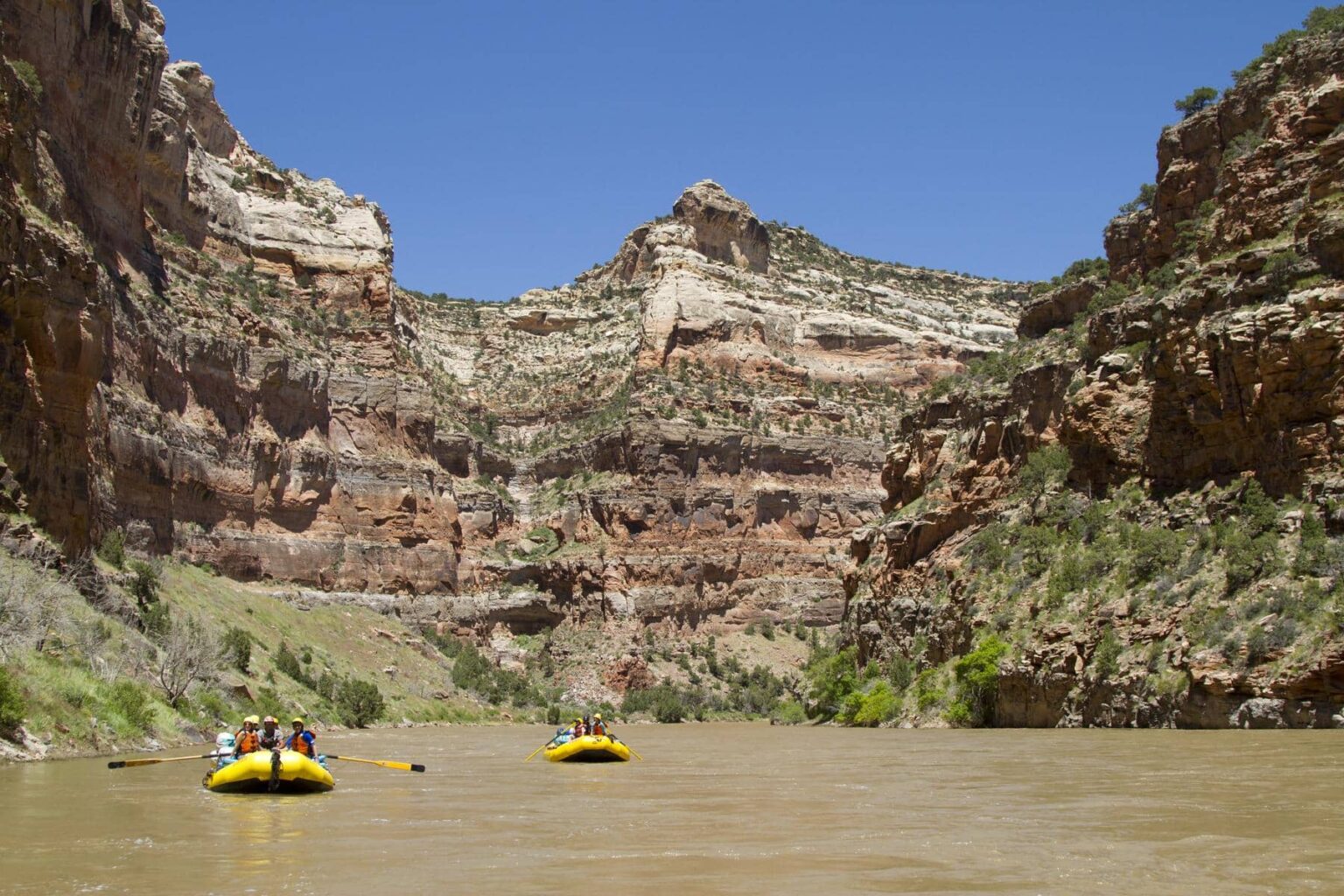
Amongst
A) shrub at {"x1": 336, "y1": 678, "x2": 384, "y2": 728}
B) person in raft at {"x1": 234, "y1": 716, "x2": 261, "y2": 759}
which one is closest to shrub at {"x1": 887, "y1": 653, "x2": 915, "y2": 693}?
shrub at {"x1": 336, "y1": 678, "x2": 384, "y2": 728}

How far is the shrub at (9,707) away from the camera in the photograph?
1033 inches

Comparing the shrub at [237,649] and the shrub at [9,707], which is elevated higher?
the shrub at [237,649]

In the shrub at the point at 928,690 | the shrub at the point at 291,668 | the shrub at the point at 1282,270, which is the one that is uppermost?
the shrub at the point at 1282,270

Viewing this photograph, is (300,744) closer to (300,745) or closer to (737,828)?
(300,745)

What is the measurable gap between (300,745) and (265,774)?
7.18 feet

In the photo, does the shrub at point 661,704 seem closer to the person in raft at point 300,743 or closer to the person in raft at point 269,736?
the person in raft at point 300,743

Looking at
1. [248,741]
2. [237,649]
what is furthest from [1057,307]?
[248,741]

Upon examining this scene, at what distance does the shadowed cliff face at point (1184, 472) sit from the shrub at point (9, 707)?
28.5 m

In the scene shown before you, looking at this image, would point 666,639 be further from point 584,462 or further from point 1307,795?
point 1307,795

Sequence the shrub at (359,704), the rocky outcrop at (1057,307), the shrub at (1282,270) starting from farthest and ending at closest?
the rocky outcrop at (1057,307), the shrub at (359,704), the shrub at (1282,270)

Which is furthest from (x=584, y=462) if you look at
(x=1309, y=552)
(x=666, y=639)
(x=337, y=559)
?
(x=1309, y=552)

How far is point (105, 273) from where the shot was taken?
193ft

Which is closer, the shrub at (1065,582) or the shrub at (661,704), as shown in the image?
the shrub at (1065,582)

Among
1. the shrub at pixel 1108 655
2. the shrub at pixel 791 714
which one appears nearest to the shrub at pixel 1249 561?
the shrub at pixel 1108 655
